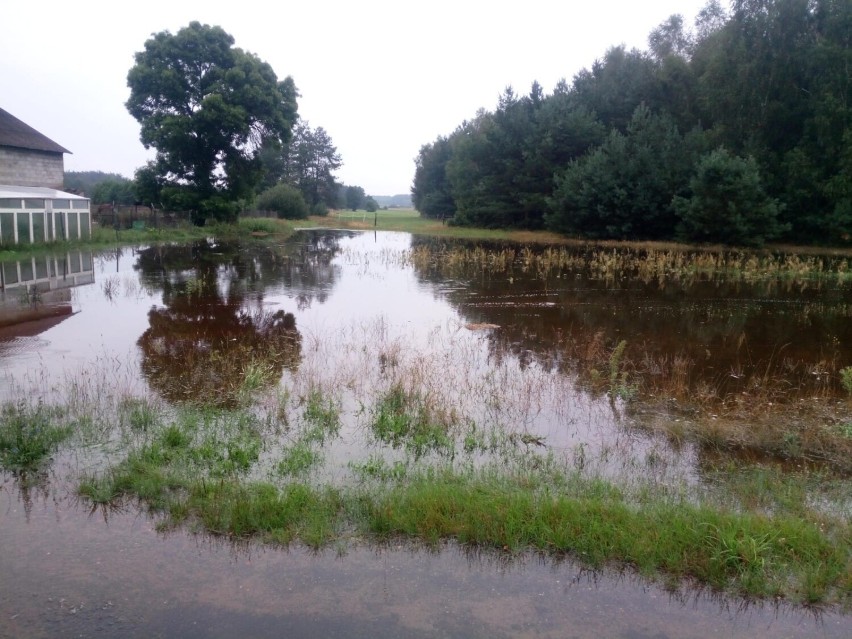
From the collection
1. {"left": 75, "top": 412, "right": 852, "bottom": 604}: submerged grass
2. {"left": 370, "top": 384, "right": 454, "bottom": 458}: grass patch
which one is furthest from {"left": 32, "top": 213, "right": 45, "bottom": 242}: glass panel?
{"left": 75, "top": 412, "right": 852, "bottom": 604}: submerged grass

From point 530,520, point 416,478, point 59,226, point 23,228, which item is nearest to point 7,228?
point 23,228

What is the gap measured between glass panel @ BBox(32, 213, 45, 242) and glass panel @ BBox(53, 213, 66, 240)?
953 mm

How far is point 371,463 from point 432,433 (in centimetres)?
104

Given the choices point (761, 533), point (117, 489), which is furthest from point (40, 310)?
point (761, 533)

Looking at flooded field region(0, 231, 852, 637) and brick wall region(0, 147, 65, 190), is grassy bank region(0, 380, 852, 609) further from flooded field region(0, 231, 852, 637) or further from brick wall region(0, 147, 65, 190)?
brick wall region(0, 147, 65, 190)

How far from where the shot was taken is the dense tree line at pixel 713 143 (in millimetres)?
33375

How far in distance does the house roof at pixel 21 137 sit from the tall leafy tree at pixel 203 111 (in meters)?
5.73

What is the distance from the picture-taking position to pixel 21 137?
3161 cm

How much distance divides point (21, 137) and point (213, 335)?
2603 centimetres

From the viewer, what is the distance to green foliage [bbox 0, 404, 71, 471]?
596 centimetres

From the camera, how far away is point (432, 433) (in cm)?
705

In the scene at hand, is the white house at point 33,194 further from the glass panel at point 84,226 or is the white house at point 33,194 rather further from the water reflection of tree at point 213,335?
the water reflection of tree at point 213,335

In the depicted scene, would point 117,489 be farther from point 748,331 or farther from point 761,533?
point 748,331

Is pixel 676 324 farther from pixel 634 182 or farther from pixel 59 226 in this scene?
pixel 634 182
